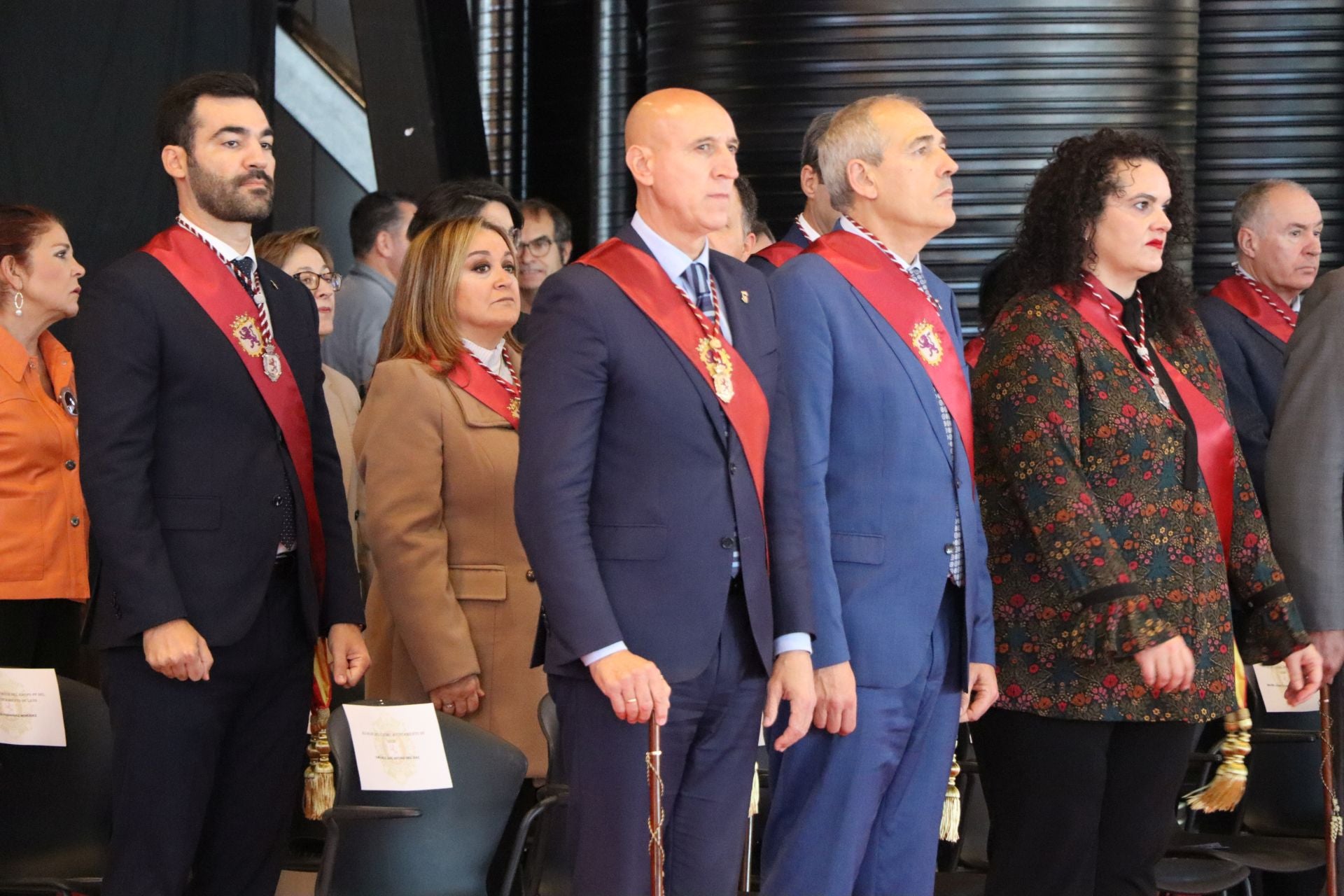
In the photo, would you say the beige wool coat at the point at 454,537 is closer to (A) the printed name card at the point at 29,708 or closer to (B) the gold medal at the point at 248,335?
(B) the gold medal at the point at 248,335

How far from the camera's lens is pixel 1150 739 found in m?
2.99

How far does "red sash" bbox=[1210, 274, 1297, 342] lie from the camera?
425cm

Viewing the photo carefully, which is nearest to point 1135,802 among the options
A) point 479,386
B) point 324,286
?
point 479,386

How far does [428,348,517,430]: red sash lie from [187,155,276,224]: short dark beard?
62cm

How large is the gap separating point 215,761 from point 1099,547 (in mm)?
→ 1437

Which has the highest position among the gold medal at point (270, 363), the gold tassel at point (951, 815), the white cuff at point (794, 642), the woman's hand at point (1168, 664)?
the gold medal at point (270, 363)

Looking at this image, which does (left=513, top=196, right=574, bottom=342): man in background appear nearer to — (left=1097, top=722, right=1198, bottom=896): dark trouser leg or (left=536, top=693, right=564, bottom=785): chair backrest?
(left=536, top=693, right=564, bottom=785): chair backrest

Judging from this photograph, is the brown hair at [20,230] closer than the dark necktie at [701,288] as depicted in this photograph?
No

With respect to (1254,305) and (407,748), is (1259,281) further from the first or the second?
(407,748)

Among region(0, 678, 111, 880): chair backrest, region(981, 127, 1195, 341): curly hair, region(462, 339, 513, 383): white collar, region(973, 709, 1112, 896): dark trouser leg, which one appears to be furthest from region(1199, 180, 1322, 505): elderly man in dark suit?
region(0, 678, 111, 880): chair backrest

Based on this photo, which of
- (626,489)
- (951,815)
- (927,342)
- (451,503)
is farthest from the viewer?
(451,503)

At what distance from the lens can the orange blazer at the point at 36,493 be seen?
391cm

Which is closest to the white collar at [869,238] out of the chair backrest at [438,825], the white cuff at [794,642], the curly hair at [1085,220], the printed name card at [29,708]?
the curly hair at [1085,220]

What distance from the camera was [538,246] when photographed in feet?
17.0
